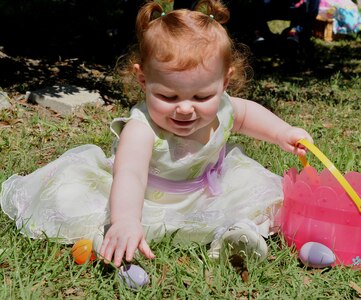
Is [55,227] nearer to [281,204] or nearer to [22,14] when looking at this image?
[281,204]

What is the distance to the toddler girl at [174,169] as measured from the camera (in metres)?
2.22

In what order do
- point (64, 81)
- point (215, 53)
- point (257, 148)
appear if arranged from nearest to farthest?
point (215, 53), point (257, 148), point (64, 81)

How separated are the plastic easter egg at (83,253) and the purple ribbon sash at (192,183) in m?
0.44

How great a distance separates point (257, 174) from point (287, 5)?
4.79 metres

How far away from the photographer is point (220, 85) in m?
2.38

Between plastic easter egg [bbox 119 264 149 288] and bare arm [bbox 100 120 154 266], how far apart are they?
0.30 ft

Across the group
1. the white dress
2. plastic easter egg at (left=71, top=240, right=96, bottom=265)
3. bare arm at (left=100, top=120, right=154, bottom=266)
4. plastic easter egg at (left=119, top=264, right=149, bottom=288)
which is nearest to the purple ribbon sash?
the white dress

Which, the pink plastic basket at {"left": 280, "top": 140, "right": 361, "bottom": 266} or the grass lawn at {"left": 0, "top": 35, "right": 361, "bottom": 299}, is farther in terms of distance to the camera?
the pink plastic basket at {"left": 280, "top": 140, "right": 361, "bottom": 266}

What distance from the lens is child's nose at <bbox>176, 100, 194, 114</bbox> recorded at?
228 centimetres

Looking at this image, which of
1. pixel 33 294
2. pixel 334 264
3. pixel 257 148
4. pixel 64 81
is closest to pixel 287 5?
pixel 64 81

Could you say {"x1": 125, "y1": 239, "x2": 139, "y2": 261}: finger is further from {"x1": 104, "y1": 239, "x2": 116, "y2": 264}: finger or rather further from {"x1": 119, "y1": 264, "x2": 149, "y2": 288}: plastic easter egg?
{"x1": 119, "y1": 264, "x2": 149, "y2": 288}: plastic easter egg

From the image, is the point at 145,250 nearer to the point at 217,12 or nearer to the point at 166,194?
the point at 166,194

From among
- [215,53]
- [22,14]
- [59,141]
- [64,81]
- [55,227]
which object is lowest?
[22,14]

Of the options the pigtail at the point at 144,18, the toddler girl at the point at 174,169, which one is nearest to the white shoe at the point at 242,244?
the toddler girl at the point at 174,169
